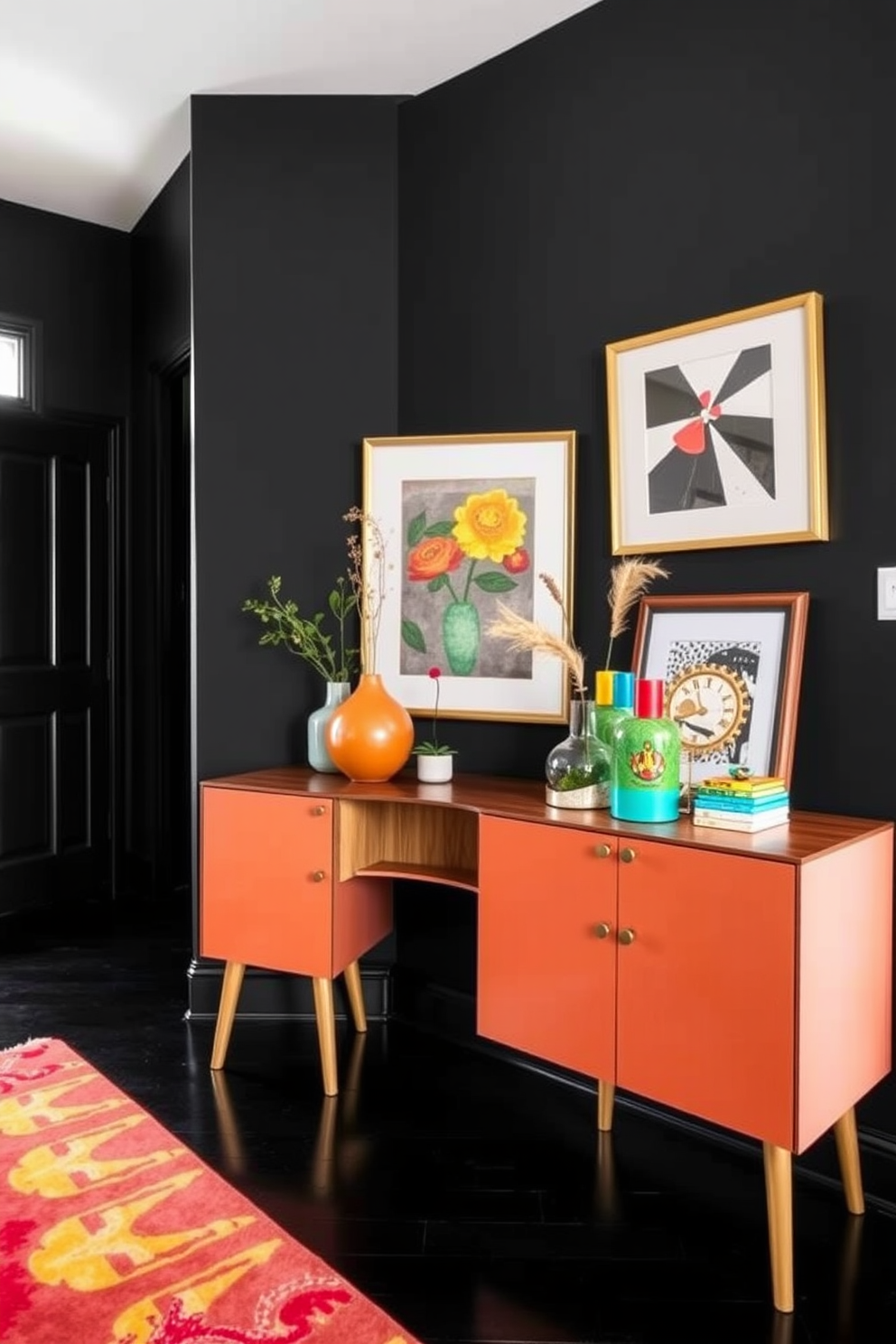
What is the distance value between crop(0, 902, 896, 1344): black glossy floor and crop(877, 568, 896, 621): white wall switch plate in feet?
3.84

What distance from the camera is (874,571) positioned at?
2117mm

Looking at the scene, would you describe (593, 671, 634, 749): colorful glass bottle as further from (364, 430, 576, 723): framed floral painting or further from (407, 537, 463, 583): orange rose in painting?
(407, 537, 463, 583): orange rose in painting

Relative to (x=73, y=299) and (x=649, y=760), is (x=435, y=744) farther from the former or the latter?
(x=73, y=299)

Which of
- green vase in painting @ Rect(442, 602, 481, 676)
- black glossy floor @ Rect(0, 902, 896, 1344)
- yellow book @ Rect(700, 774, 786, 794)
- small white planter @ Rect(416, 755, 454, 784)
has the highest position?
green vase in painting @ Rect(442, 602, 481, 676)

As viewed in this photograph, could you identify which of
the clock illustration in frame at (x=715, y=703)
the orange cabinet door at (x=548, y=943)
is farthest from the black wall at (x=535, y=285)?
the orange cabinet door at (x=548, y=943)

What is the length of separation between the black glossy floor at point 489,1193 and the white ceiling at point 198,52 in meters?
2.73

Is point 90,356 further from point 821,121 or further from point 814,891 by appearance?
point 814,891

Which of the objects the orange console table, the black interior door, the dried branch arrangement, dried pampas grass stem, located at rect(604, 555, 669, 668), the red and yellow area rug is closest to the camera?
the red and yellow area rug

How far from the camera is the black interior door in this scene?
13.3 ft

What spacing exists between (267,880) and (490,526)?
111 centimetres

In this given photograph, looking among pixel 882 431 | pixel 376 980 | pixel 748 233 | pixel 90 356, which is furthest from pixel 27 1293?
pixel 90 356

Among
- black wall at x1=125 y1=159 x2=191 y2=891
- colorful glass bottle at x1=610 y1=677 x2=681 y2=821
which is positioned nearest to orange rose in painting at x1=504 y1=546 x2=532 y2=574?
colorful glass bottle at x1=610 y1=677 x2=681 y2=821

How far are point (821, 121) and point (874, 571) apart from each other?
96 centimetres

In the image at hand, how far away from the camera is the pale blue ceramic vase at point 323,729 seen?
2855mm
